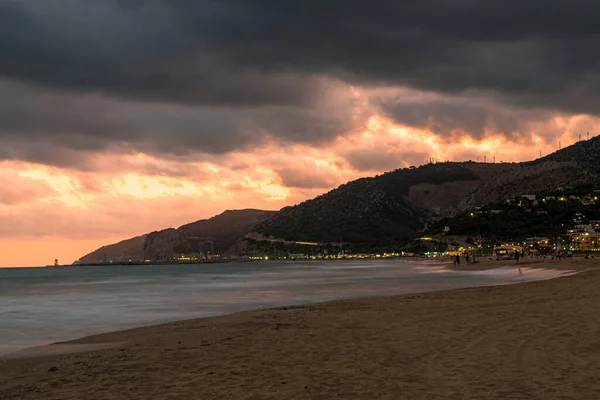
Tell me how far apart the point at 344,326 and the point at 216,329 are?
14.2 feet

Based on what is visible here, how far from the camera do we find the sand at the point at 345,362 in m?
9.67

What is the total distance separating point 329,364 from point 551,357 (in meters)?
4.51

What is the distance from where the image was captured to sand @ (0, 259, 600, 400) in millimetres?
9672

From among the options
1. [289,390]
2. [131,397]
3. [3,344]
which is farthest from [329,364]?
[3,344]

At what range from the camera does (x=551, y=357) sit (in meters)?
11.6

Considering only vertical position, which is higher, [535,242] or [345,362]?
A: [345,362]

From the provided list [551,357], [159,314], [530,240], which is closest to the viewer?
[551,357]

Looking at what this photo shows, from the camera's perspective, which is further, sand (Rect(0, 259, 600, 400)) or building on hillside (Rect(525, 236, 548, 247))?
building on hillside (Rect(525, 236, 548, 247))

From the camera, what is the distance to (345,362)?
39.6 ft

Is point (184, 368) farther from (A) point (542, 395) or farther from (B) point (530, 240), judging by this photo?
(B) point (530, 240)

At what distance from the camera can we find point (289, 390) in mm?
9789

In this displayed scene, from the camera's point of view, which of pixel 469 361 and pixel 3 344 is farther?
pixel 3 344

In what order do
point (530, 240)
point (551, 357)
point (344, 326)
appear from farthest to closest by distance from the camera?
point (530, 240) < point (344, 326) < point (551, 357)

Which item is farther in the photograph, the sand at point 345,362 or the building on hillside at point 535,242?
the building on hillside at point 535,242
